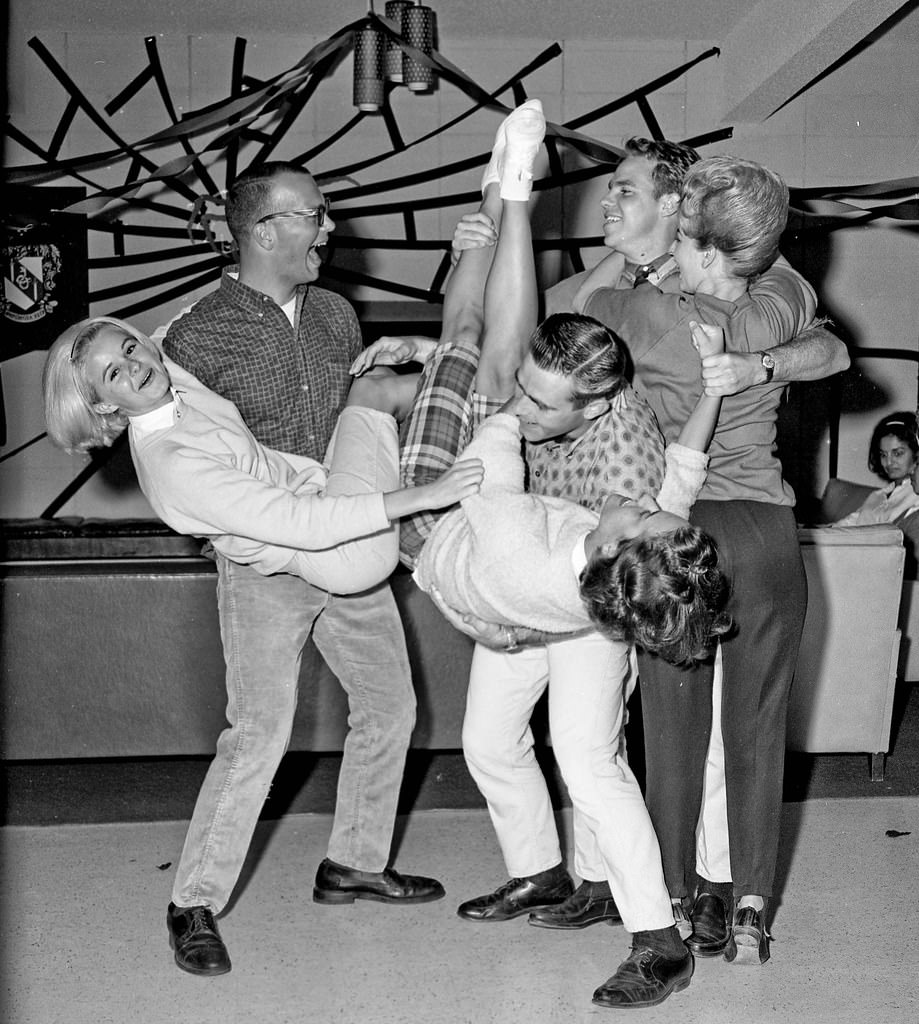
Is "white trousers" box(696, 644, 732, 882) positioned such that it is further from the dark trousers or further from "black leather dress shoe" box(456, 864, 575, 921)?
"black leather dress shoe" box(456, 864, 575, 921)

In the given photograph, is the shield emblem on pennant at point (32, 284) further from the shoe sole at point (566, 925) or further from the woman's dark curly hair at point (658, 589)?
the woman's dark curly hair at point (658, 589)

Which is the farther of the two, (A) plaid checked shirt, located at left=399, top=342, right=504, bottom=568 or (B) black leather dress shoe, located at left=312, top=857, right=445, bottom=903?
(B) black leather dress shoe, located at left=312, top=857, right=445, bottom=903

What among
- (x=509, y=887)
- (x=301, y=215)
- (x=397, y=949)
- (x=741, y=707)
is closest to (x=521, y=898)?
(x=509, y=887)

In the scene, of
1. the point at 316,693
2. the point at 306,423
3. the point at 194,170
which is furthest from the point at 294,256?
the point at 194,170

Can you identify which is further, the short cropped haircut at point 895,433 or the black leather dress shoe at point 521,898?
the short cropped haircut at point 895,433

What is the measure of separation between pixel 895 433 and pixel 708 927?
13.7ft

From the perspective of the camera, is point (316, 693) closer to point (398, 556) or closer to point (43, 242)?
point (398, 556)

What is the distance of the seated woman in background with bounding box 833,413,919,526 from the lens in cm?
566

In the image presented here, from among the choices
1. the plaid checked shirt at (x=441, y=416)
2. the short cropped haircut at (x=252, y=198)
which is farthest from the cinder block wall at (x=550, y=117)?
the plaid checked shirt at (x=441, y=416)

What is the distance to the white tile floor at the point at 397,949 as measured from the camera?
7.67ft

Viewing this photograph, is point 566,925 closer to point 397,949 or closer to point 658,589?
point 397,949

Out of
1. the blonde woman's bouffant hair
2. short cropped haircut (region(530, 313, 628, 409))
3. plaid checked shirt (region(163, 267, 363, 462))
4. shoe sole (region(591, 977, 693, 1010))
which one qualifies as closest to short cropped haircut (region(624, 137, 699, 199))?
short cropped haircut (region(530, 313, 628, 409))

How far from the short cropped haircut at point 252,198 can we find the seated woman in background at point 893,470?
373 centimetres

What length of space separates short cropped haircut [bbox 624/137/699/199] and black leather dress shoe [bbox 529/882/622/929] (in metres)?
1.50
